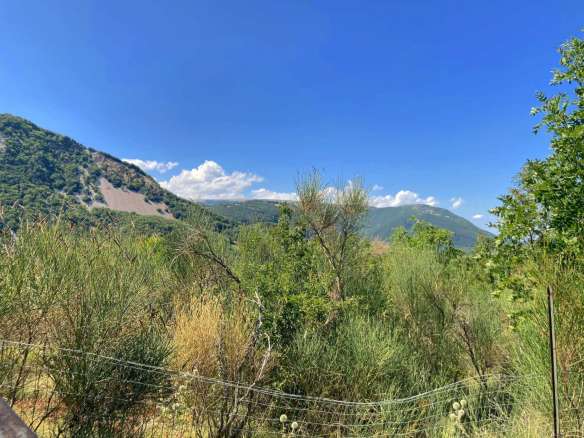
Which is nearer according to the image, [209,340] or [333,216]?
[209,340]

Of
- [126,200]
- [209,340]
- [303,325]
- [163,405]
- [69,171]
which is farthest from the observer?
[126,200]

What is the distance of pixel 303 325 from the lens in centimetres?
543

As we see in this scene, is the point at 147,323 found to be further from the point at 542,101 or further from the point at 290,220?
the point at 542,101

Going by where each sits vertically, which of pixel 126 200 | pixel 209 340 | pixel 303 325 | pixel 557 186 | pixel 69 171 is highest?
pixel 69 171

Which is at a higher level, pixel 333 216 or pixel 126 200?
pixel 126 200

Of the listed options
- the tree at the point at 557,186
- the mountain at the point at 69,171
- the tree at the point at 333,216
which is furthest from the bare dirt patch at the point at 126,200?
the tree at the point at 557,186

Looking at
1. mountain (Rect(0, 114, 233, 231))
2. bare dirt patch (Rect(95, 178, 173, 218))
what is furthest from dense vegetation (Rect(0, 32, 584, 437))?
bare dirt patch (Rect(95, 178, 173, 218))

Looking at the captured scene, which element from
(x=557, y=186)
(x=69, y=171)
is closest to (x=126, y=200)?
(x=69, y=171)

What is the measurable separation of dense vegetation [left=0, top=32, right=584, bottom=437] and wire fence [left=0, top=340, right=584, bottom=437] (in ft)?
0.08

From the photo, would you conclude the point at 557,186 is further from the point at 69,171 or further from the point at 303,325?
the point at 69,171

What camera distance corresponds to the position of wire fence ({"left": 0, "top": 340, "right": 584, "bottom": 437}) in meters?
3.38

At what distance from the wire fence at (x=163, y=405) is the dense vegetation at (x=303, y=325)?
0.08ft

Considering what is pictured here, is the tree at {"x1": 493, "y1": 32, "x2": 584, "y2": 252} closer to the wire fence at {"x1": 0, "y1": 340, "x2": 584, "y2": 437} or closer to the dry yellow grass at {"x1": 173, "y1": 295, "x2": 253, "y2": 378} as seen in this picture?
the wire fence at {"x1": 0, "y1": 340, "x2": 584, "y2": 437}

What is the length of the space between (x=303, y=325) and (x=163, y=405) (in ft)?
7.10
